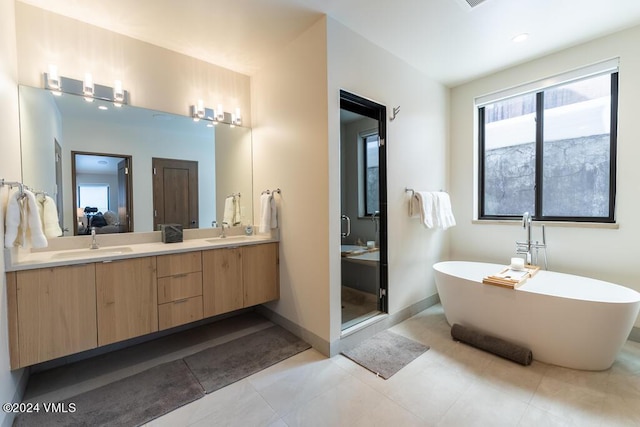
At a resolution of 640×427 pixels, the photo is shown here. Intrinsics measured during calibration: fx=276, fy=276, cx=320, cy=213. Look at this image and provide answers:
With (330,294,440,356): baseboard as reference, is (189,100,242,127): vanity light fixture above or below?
above

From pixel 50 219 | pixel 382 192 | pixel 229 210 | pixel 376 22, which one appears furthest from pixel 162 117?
pixel 382 192

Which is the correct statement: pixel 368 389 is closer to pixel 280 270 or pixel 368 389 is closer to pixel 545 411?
pixel 545 411

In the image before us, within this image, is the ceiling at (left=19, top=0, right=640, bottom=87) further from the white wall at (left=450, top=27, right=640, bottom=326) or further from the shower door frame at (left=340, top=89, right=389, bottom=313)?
the shower door frame at (left=340, top=89, right=389, bottom=313)

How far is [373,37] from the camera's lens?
242cm

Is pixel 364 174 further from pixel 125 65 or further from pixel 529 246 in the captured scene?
pixel 125 65

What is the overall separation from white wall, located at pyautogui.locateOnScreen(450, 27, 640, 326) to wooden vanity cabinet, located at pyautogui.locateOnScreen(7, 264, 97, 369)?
12.3ft

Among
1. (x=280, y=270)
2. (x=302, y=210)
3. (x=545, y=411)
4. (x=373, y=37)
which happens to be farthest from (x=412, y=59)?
(x=545, y=411)

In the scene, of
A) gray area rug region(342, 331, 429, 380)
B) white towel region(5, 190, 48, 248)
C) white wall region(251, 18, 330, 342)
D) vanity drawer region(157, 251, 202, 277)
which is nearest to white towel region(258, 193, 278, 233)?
white wall region(251, 18, 330, 342)

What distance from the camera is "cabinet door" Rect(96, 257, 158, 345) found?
6.21 ft

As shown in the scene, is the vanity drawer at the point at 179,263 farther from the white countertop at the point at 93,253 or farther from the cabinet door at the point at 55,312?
the cabinet door at the point at 55,312

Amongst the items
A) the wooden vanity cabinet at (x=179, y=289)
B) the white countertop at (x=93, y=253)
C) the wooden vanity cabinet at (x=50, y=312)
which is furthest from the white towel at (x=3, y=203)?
the wooden vanity cabinet at (x=179, y=289)

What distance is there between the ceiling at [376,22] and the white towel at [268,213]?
140 cm

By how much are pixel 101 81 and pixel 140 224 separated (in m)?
1.21

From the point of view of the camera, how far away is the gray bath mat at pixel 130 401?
1.60 meters
